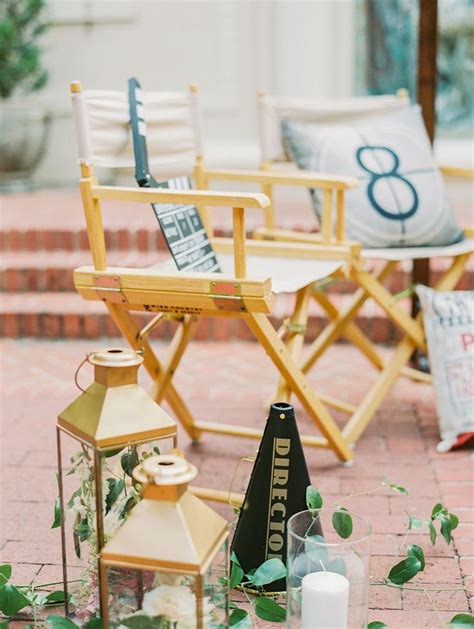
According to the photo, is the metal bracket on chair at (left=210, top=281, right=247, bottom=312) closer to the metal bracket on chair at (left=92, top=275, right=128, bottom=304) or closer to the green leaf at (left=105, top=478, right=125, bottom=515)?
the metal bracket on chair at (left=92, top=275, right=128, bottom=304)

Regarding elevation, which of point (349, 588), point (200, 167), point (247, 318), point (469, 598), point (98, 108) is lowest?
point (469, 598)

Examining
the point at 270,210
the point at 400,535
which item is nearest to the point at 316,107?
the point at 270,210

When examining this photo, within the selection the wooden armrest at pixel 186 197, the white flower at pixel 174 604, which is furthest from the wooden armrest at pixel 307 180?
the white flower at pixel 174 604

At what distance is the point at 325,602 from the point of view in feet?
6.15

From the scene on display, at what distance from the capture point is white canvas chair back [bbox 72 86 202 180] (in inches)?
105

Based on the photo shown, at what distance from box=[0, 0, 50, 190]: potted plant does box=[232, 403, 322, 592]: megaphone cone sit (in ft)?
13.3

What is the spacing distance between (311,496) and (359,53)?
14.6 ft

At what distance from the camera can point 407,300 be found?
4480 mm

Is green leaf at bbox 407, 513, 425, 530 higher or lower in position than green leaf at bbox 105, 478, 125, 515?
lower

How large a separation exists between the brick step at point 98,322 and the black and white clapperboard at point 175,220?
140 centimetres

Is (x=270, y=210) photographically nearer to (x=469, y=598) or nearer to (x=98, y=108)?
(x=98, y=108)

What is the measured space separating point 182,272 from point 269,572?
0.80 m

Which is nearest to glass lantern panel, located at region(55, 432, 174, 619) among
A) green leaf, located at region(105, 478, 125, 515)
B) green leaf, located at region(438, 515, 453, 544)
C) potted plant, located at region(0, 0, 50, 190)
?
green leaf, located at region(105, 478, 125, 515)

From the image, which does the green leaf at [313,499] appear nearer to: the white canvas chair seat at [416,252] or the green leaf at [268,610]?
the green leaf at [268,610]
